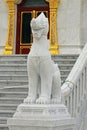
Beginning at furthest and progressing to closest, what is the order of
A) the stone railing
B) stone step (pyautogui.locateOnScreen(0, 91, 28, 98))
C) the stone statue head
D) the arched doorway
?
the arched doorway
stone step (pyautogui.locateOnScreen(0, 91, 28, 98))
the stone railing
the stone statue head

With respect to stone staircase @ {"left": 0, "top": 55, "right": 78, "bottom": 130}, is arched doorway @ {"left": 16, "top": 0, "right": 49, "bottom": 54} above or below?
above

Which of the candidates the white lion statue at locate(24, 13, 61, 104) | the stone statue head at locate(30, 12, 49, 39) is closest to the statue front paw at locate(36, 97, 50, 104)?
the white lion statue at locate(24, 13, 61, 104)

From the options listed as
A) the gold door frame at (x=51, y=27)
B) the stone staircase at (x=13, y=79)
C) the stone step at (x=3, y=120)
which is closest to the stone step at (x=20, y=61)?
the stone staircase at (x=13, y=79)

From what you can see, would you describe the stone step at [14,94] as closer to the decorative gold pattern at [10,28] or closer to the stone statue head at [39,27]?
the stone statue head at [39,27]

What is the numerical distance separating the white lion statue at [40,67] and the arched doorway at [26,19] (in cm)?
1242

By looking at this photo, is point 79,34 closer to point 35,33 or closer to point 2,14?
point 2,14

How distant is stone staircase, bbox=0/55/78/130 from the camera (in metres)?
13.0

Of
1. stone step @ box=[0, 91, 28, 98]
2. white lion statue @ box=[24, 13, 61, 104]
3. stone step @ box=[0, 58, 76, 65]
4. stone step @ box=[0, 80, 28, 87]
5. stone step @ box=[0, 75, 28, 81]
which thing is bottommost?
stone step @ box=[0, 91, 28, 98]

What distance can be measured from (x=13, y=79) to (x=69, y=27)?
5.29 metres

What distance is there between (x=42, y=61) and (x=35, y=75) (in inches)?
11.5

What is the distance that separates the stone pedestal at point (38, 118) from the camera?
8.38 metres

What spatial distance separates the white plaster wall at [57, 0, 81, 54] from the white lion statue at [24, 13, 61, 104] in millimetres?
11048

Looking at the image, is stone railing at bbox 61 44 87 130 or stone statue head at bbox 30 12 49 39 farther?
stone railing at bbox 61 44 87 130

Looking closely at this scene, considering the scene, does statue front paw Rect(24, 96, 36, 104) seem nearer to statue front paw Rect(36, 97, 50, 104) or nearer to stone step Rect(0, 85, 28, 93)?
statue front paw Rect(36, 97, 50, 104)
